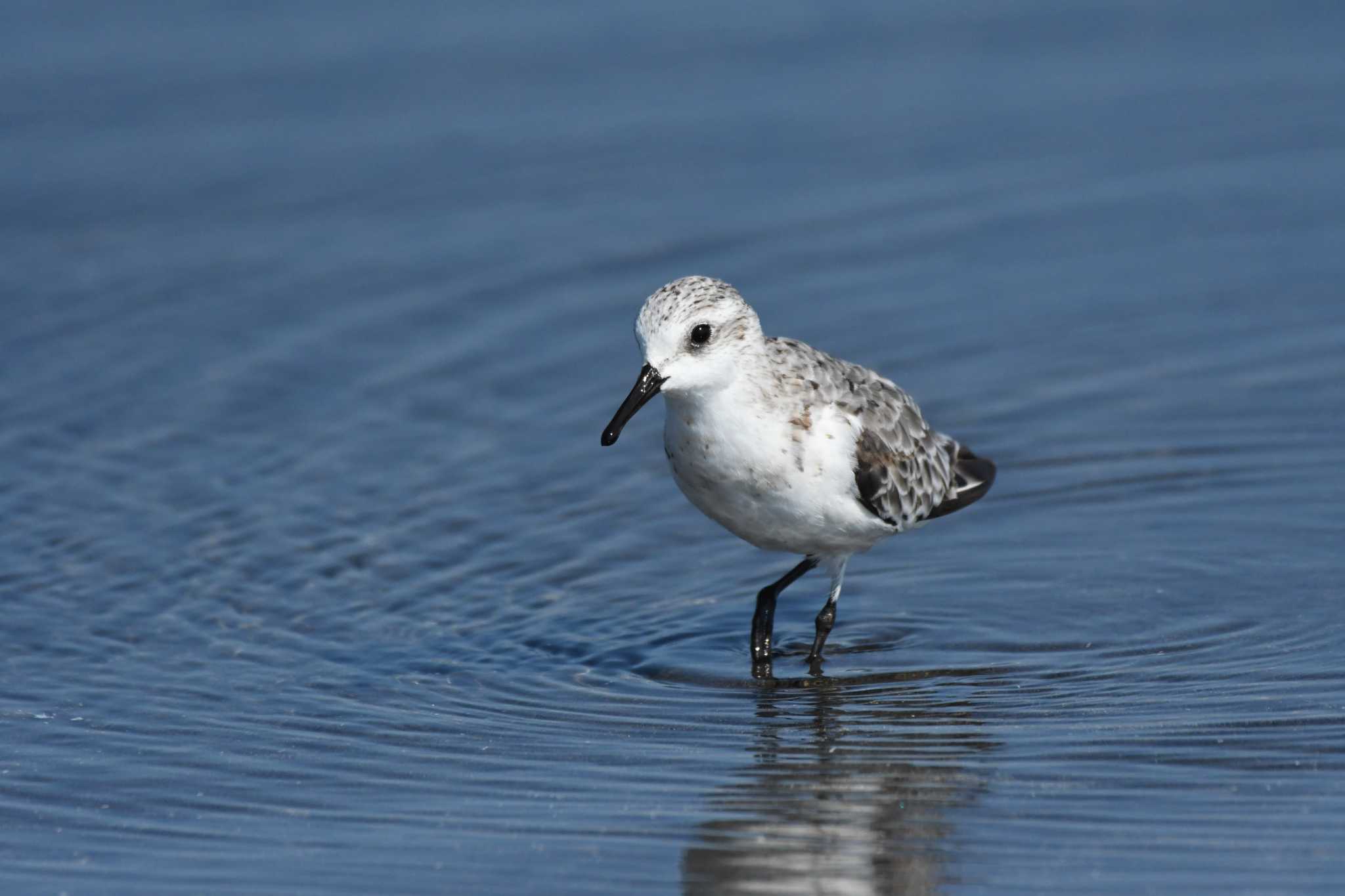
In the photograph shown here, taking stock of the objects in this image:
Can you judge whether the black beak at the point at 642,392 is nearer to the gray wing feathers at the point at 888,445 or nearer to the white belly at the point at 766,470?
the white belly at the point at 766,470

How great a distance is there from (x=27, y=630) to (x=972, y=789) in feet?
15.1

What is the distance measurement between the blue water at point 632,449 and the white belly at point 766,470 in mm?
687

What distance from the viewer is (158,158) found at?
1546 centimetres

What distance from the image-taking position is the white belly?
8461mm

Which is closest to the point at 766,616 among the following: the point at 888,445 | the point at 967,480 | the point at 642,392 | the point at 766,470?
the point at 888,445

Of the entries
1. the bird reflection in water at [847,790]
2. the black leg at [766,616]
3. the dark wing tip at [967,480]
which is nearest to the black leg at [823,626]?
the black leg at [766,616]

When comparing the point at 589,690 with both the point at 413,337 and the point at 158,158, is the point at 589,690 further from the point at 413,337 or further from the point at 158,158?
the point at 158,158

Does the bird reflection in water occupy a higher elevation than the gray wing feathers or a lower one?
lower

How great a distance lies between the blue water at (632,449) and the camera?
711cm

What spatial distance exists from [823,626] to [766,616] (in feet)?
0.88

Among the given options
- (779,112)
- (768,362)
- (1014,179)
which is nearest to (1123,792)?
(768,362)

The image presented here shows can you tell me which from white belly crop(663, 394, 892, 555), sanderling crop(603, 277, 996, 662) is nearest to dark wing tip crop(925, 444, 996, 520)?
sanderling crop(603, 277, 996, 662)

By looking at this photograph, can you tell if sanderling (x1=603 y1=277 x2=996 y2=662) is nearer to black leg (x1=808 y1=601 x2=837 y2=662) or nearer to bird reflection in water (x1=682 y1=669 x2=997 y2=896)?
black leg (x1=808 y1=601 x2=837 y2=662)

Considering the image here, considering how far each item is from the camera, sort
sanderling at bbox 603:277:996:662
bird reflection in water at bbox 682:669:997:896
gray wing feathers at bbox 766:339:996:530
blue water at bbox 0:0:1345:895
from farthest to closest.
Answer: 1. gray wing feathers at bbox 766:339:996:530
2. sanderling at bbox 603:277:996:662
3. blue water at bbox 0:0:1345:895
4. bird reflection in water at bbox 682:669:997:896
